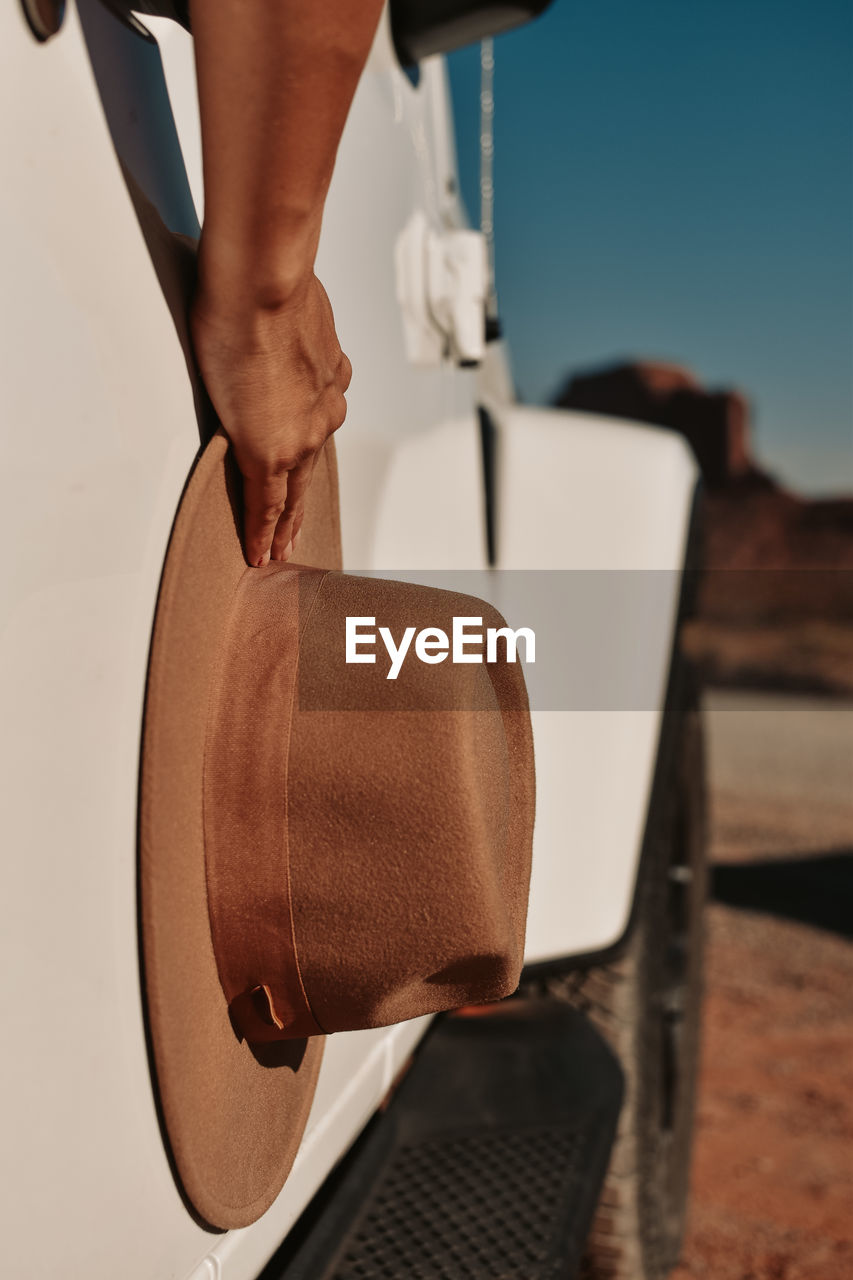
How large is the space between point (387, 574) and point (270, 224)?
0.56 metres

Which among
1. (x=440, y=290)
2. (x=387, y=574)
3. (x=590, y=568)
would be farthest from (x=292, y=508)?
(x=590, y=568)

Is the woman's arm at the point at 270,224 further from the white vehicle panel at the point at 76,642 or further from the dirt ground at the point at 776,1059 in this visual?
the dirt ground at the point at 776,1059

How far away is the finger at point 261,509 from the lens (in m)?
0.85

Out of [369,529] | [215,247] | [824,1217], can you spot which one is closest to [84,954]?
[215,247]

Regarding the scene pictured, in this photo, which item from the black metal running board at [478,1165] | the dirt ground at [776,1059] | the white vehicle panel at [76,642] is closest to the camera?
the white vehicle panel at [76,642]

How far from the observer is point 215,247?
2.48ft

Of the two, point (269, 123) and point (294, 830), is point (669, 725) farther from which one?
point (269, 123)

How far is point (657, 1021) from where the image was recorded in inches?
87.1

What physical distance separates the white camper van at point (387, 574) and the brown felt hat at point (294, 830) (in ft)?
0.16

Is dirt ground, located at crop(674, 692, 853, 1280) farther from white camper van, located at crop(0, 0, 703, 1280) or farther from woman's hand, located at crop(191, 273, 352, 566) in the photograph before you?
woman's hand, located at crop(191, 273, 352, 566)

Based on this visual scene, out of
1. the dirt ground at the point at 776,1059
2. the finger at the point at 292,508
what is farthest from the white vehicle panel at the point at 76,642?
the dirt ground at the point at 776,1059

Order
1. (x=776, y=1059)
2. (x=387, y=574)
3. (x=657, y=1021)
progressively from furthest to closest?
(x=776, y=1059)
(x=657, y=1021)
(x=387, y=574)

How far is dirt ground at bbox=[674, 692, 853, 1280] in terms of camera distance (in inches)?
103

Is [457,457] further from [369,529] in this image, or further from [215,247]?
[215,247]
